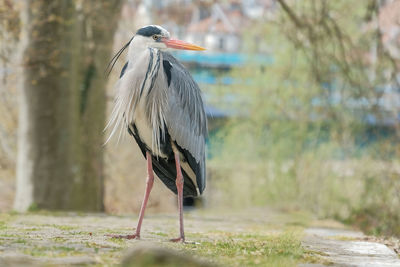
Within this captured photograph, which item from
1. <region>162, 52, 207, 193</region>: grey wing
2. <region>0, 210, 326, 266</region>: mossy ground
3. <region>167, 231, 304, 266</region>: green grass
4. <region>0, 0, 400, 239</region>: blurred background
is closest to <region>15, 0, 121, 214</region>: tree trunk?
<region>0, 0, 400, 239</region>: blurred background

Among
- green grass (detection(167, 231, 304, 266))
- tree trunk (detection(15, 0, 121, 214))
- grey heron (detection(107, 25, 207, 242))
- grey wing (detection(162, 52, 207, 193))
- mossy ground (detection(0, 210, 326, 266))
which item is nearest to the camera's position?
mossy ground (detection(0, 210, 326, 266))

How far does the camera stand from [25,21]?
12461 millimetres

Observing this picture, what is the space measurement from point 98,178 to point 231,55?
27.7 m

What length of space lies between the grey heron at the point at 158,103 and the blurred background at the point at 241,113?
1011mm

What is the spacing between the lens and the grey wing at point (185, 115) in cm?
714

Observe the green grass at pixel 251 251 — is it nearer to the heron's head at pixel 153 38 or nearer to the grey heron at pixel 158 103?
the grey heron at pixel 158 103

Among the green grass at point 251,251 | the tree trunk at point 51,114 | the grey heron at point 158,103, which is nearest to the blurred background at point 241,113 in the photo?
the tree trunk at point 51,114

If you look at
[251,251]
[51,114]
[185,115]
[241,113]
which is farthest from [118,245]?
[241,113]

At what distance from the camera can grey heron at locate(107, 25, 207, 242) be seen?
7.00 m

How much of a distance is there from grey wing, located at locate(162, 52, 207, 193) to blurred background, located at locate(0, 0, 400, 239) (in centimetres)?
102

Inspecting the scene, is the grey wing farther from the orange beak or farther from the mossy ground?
the mossy ground

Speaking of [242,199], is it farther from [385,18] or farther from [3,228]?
[3,228]

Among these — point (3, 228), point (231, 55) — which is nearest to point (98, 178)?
point (3, 228)

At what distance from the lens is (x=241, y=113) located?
23.1 meters
